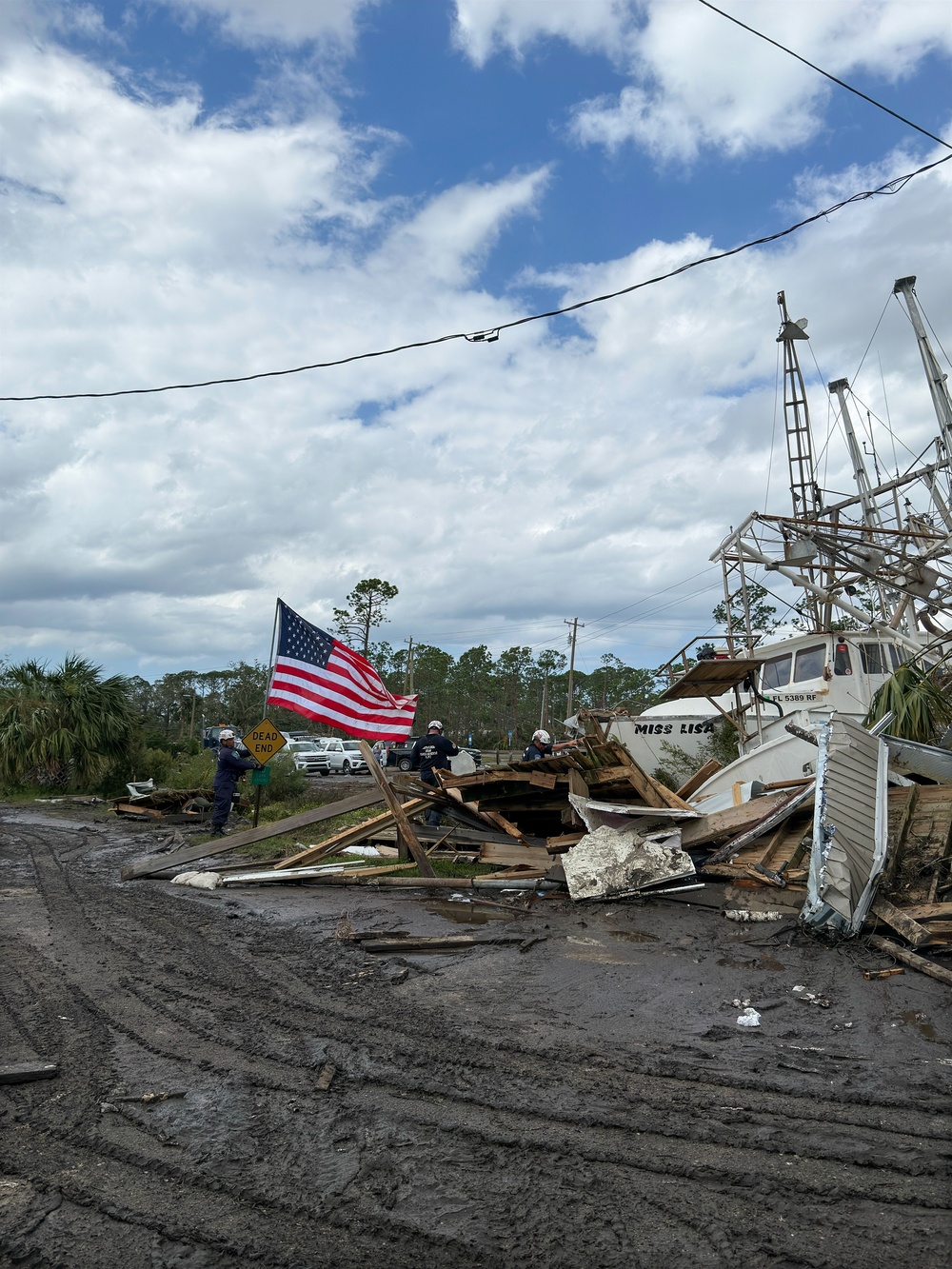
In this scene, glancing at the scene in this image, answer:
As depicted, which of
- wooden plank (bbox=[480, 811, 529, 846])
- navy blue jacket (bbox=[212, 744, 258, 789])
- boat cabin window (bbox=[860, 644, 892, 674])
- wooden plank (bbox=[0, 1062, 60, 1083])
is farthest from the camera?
boat cabin window (bbox=[860, 644, 892, 674])

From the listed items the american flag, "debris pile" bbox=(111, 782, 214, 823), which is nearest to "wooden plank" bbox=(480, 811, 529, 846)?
the american flag

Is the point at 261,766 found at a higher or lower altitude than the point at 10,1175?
higher

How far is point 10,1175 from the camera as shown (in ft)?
11.1

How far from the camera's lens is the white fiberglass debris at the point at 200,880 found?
10.6 metres

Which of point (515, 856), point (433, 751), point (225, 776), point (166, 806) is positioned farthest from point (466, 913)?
point (166, 806)

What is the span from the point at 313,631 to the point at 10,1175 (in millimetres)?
9570

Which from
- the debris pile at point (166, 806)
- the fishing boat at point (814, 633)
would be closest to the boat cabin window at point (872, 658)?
the fishing boat at point (814, 633)

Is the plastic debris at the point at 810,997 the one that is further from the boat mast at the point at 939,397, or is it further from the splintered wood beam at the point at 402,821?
the boat mast at the point at 939,397

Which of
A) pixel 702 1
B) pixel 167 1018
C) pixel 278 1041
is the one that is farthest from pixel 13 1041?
pixel 702 1

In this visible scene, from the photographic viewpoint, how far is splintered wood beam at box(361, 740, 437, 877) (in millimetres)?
10508

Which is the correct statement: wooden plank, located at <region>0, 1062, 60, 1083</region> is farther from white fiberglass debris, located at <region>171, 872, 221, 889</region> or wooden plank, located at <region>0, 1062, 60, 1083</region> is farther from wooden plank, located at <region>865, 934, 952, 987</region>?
white fiberglass debris, located at <region>171, 872, 221, 889</region>

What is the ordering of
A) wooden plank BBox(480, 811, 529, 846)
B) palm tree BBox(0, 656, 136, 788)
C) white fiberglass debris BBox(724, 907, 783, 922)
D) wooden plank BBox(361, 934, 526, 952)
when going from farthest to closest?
palm tree BBox(0, 656, 136, 788), wooden plank BBox(480, 811, 529, 846), white fiberglass debris BBox(724, 907, 783, 922), wooden plank BBox(361, 934, 526, 952)

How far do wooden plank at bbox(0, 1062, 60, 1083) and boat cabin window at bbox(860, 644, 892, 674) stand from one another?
14.5 metres

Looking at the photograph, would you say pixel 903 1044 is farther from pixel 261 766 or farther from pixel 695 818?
pixel 261 766
